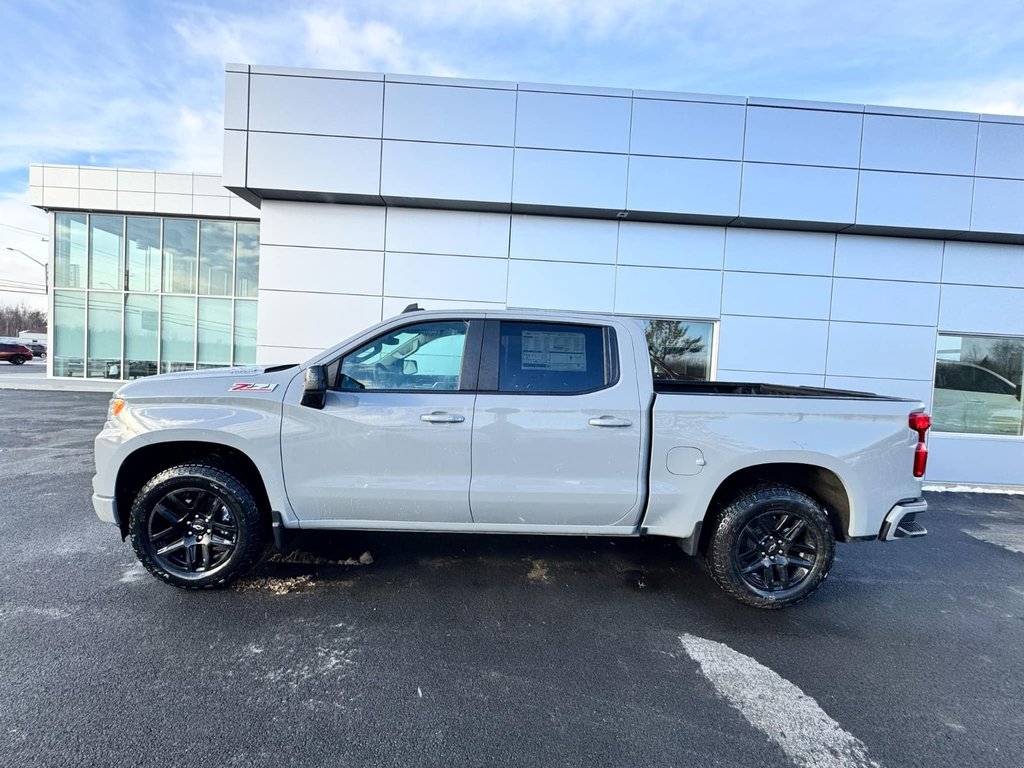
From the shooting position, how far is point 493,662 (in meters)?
2.85

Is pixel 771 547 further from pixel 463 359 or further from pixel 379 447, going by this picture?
pixel 379 447

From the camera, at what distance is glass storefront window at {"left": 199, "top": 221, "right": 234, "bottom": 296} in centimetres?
1773

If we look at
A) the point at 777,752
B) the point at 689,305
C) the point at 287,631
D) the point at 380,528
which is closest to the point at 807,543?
the point at 777,752

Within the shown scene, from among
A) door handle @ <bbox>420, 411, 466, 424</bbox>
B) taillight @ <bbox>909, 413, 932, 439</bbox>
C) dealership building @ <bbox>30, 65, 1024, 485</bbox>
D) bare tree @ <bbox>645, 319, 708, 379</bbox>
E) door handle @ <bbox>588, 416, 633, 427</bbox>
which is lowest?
door handle @ <bbox>420, 411, 466, 424</bbox>

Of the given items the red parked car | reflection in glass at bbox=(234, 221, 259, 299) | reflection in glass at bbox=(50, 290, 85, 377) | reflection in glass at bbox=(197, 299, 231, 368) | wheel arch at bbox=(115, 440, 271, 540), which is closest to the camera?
wheel arch at bbox=(115, 440, 271, 540)

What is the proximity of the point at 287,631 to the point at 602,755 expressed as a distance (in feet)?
A: 6.55

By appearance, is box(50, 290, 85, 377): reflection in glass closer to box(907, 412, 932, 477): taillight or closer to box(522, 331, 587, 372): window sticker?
box(522, 331, 587, 372): window sticker

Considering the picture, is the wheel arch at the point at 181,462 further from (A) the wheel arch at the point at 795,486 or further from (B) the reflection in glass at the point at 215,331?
(B) the reflection in glass at the point at 215,331

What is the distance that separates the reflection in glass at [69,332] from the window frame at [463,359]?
69.1 ft

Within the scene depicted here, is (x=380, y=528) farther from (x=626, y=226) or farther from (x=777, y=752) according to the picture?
(x=626, y=226)

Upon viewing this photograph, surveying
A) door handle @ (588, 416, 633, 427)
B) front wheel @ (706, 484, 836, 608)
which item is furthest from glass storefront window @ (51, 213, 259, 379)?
front wheel @ (706, 484, 836, 608)

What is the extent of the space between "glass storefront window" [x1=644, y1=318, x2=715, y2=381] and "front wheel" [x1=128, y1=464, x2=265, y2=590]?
6.80m

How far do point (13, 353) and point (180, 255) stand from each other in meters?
23.5

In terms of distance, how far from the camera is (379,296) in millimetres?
8297
